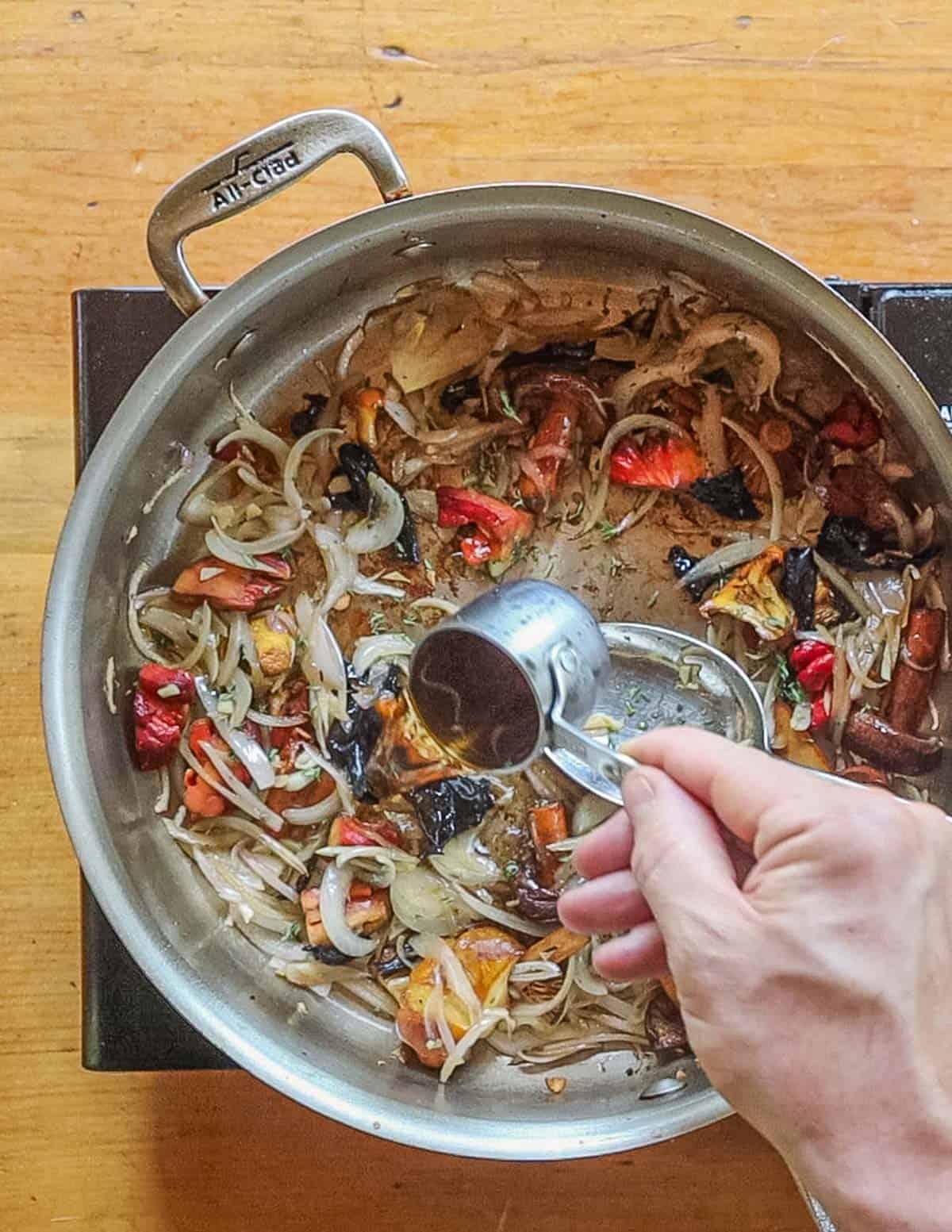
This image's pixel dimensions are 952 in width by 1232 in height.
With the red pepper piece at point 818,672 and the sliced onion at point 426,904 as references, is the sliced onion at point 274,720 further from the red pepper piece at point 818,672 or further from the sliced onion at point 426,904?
the red pepper piece at point 818,672

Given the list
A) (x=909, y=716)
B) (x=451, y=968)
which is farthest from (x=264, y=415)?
(x=909, y=716)

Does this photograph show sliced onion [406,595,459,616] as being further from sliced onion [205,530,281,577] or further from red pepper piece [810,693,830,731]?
red pepper piece [810,693,830,731]

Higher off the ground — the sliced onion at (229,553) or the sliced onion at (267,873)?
the sliced onion at (229,553)

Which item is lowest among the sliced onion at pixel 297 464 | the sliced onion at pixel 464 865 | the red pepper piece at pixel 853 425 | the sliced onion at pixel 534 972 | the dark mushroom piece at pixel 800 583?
the sliced onion at pixel 534 972

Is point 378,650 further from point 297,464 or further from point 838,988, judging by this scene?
point 838,988

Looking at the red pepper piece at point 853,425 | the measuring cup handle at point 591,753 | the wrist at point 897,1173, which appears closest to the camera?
the wrist at point 897,1173

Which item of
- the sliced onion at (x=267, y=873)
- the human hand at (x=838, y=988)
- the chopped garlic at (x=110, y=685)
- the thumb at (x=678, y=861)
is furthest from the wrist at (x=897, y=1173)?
the chopped garlic at (x=110, y=685)

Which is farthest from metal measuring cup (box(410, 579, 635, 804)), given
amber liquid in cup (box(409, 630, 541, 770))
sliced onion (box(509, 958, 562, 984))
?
sliced onion (box(509, 958, 562, 984))
